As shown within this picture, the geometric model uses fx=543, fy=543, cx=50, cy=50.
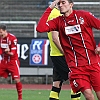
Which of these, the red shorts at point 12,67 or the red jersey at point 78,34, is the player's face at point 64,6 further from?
the red shorts at point 12,67

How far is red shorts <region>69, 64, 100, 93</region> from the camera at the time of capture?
8258mm

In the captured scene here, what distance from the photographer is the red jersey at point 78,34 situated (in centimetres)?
835

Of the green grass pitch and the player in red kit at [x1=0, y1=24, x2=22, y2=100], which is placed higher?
the player in red kit at [x1=0, y1=24, x2=22, y2=100]

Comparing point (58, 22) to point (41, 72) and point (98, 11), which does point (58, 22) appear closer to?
point (41, 72)

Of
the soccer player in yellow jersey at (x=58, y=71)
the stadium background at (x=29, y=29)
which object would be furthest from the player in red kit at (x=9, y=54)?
the stadium background at (x=29, y=29)

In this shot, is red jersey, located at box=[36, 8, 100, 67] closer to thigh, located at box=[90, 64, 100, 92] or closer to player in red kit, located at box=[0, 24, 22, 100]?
thigh, located at box=[90, 64, 100, 92]

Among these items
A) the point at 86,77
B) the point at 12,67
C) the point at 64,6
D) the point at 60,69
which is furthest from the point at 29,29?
the point at 86,77

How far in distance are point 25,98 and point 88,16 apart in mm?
5817

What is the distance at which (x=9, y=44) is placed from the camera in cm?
1357

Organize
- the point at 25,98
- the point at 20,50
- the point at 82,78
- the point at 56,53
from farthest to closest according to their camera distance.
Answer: the point at 20,50 → the point at 25,98 → the point at 56,53 → the point at 82,78

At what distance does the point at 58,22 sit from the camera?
8.51 metres

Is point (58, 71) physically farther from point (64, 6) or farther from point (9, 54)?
point (9, 54)

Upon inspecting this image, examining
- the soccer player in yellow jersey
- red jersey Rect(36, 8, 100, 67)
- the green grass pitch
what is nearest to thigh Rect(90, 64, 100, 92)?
red jersey Rect(36, 8, 100, 67)

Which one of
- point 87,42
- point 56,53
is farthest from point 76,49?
point 56,53
